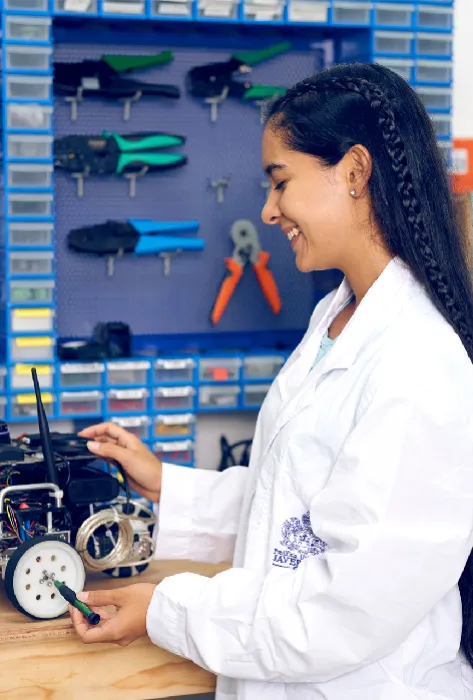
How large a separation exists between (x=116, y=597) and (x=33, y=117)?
2.82ft

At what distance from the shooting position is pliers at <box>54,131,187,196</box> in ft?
5.33

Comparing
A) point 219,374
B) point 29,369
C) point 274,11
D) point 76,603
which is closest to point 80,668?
point 76,603

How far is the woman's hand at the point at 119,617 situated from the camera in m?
0.93

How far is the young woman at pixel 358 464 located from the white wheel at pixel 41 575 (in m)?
0.09

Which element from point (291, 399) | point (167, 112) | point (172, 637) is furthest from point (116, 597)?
point (167, 112)

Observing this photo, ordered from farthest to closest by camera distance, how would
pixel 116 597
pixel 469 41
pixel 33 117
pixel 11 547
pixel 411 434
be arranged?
pixel 469 41 → pixel 33 117 → pixel 11 547 → pixel 116 597 → pixel 411 434

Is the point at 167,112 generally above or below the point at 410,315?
above

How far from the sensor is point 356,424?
0.86 meters

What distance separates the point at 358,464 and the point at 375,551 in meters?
0.07

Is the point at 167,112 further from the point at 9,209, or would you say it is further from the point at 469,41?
the point at 469,41

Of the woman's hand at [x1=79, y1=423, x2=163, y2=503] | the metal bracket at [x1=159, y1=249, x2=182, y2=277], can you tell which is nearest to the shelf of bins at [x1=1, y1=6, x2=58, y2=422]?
the metal bracket at [x1=159, y1=249, x2=182, y2=277]

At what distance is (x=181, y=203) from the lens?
5.71ft

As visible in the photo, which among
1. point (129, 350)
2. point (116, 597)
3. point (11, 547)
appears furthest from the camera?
point (129, 350)

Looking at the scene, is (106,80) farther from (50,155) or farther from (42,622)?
(42,622)
